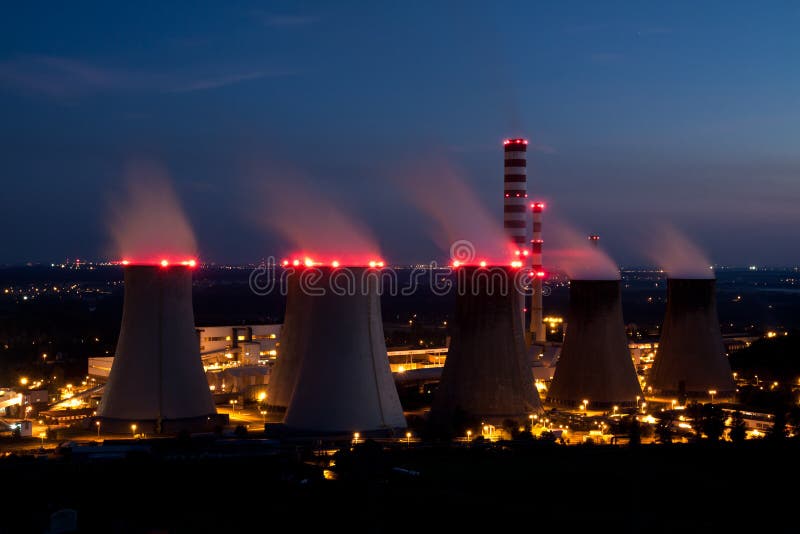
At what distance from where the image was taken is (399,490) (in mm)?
18906

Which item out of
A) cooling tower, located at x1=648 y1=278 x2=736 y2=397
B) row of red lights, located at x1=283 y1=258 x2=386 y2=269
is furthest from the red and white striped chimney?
row of red lights, located at x1=283 y1=258 x2=386 y2=269

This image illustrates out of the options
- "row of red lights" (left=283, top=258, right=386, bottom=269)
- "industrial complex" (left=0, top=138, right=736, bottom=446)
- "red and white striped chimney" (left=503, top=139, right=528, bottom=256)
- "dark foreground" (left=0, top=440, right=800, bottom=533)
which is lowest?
"dark foreground" (left=0, top=440, right=800, bottom=533)

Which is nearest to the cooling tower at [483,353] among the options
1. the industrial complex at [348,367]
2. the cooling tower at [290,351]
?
the industrial complex at [348,367]

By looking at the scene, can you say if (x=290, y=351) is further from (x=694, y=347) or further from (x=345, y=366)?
(x=694, y=347)

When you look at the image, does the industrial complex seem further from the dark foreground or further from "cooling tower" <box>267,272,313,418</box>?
the dark foreground

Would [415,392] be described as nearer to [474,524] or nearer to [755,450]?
[755,450]

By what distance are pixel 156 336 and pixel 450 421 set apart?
21.2 ft

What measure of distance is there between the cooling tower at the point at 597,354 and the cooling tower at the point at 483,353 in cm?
407

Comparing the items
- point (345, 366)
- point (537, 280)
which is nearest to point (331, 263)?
point (345, 366)

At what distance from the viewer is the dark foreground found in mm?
17281

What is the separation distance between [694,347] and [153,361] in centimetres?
1462

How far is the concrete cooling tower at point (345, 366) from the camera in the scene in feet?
75.7

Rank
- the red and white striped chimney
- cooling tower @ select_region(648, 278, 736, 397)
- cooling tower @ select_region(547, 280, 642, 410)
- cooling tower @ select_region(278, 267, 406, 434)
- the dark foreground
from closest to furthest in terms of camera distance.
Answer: the dark foreground, cooling tower @ select_region(278, 267, 406, 434), cooling tower @ select_region(547, 280, 642, 410), cooling tower @ select_region(648, 278, 736, 397), the red and white striped chimney

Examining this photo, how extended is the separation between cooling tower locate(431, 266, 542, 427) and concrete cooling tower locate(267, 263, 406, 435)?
1.44 metres
